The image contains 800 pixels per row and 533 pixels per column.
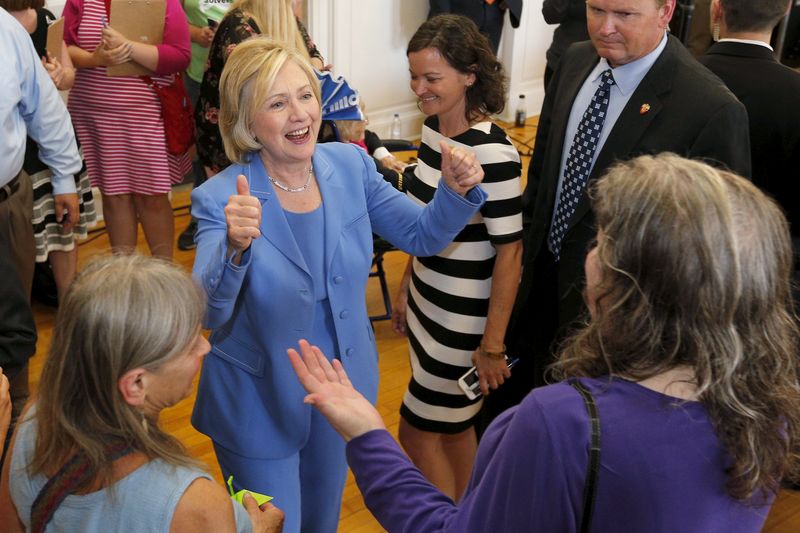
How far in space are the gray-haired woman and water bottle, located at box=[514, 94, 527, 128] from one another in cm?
592

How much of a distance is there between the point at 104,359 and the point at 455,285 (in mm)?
1297

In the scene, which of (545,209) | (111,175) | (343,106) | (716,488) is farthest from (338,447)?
(111,175)

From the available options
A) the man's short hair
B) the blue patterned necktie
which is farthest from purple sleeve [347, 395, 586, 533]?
the man's short hair

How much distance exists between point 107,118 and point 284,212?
7.16ft

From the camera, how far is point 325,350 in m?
2.08

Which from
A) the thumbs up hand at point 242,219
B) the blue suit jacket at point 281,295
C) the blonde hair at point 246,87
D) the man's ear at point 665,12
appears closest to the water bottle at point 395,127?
the man's ear at point 665,12

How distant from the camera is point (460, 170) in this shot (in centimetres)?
207

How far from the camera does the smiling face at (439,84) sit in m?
2.42

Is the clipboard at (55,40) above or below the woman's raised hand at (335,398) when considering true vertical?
above

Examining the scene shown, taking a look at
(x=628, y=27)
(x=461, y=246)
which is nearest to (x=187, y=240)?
(x=461, y=246)

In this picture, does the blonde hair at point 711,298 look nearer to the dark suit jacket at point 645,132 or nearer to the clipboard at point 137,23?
the dark suit jacket at point 645,132

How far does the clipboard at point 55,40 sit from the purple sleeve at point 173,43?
414 mm

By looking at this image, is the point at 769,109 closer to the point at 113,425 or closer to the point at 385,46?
the point at 113,425

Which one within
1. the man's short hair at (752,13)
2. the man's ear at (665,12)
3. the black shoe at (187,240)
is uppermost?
the man's ear at (665,12)
